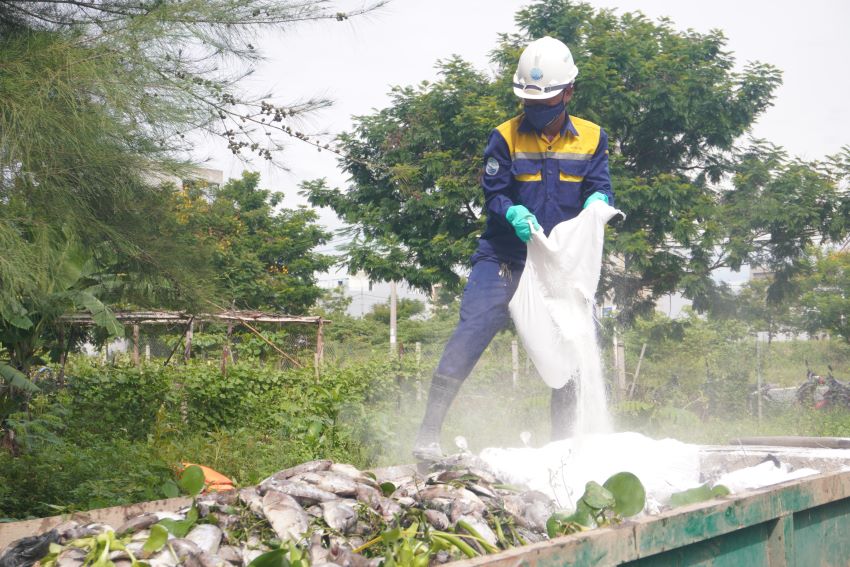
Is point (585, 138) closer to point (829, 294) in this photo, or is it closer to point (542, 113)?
point (542, 113)

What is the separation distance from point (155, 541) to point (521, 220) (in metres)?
2.13

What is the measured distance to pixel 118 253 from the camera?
3547mm

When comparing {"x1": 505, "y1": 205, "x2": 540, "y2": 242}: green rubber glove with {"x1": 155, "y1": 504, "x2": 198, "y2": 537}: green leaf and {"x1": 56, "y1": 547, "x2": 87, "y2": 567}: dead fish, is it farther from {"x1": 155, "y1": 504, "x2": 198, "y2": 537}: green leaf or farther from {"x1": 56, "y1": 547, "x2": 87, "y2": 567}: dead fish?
{"x1": 56, "y1": 547, "x2": 87, "y2": 567}: dead fish

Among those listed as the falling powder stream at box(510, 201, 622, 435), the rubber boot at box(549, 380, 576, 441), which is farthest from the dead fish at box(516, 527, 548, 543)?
the rubber boot at box(549, 380, 576, 441)

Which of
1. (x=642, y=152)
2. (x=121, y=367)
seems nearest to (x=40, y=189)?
(x=121, y=367)

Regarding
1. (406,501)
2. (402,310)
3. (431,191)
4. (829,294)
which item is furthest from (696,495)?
(402,310)

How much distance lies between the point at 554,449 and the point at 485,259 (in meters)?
0.90

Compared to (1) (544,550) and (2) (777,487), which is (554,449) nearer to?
(2) (777,487)

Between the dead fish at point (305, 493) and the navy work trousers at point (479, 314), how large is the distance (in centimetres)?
149

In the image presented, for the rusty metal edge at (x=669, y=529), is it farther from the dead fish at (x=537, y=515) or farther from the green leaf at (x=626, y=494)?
the dead fish at (x=537, y=515)

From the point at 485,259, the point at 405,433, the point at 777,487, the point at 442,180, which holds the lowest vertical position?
the point at 405,433

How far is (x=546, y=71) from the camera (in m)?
3.61

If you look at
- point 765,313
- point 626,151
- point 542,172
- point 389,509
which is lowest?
point 389,509

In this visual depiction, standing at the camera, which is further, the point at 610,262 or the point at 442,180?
the point at 610,262
